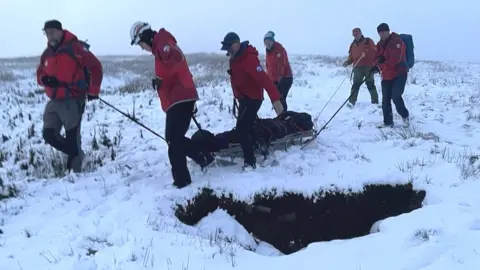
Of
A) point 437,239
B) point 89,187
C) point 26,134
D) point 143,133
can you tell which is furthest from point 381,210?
point 26,134

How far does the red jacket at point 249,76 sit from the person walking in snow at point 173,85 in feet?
3.07

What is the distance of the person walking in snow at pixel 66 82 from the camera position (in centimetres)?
610

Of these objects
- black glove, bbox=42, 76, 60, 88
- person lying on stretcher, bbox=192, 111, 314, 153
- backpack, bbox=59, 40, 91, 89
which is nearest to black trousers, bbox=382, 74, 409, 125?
person lying on stretcher, bbox=192, 111, 314, 153

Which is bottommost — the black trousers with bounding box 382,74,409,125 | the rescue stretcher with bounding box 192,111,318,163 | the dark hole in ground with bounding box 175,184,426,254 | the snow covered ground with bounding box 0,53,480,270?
the dark hole in ground with bounding box 175,184,426,254

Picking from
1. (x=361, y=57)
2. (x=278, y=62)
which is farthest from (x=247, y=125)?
(x=361, y=57)

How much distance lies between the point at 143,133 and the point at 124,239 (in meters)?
4.55

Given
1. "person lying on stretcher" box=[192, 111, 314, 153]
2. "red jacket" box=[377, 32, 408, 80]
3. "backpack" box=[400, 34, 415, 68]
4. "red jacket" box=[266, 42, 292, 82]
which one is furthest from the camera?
"red jacket" box=[266, 42, 292, 82]

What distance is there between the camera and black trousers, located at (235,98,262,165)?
668 centimetres

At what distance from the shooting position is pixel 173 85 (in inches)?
227

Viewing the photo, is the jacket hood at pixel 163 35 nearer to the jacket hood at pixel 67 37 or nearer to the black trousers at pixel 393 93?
the jacket hood at pixel 67 37

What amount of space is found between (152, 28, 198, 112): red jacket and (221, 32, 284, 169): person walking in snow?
0.86 meters

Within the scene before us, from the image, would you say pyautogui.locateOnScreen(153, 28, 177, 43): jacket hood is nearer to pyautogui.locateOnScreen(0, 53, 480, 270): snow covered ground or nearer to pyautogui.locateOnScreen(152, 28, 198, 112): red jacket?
pyautogui.locateOnScreen(152, 28, 198, 112): red jacket

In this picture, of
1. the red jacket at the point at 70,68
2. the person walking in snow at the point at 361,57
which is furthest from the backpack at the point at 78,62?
the person walking in snow at the point at 361,57

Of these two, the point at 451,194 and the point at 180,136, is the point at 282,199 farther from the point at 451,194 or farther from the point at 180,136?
the point at 451,194
